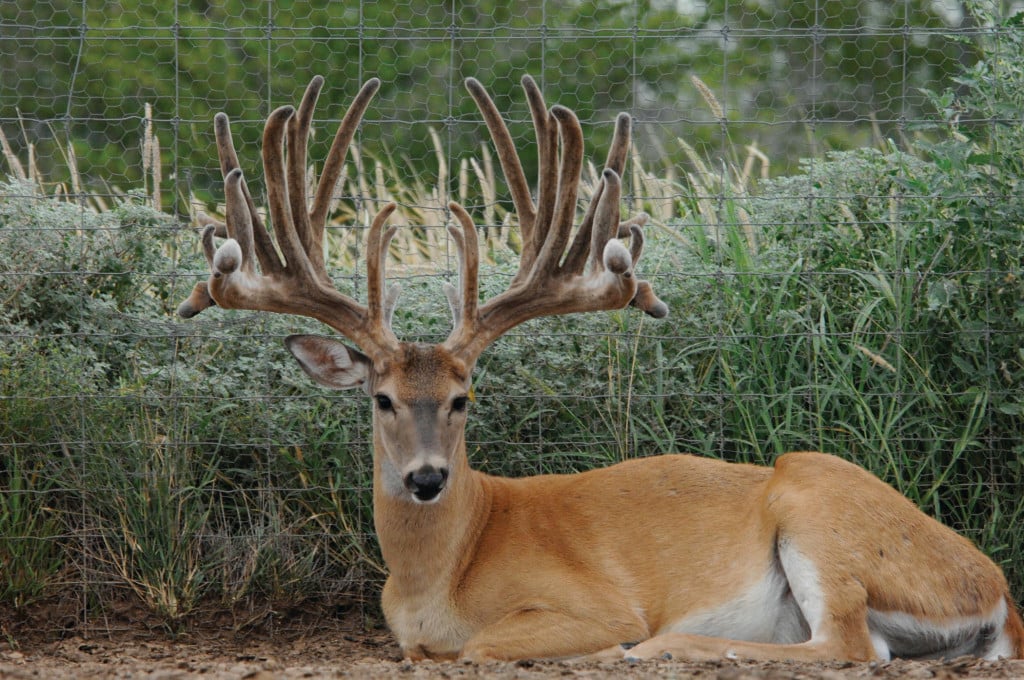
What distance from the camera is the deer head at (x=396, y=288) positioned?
524 centimetres

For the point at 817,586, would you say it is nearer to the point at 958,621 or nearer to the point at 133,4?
the point at 958,621

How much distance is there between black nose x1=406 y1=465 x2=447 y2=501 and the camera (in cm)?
498

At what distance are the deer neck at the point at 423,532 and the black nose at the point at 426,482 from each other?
26 centimetres

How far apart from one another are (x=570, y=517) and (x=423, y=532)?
0.67 m

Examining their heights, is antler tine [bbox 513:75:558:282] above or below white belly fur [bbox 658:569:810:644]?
above

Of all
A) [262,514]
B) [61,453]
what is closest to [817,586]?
[262,514]

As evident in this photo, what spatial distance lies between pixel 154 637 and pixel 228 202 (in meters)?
2.19

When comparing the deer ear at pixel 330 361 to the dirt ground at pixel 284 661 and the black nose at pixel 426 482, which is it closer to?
the black nose at pixel 426 482

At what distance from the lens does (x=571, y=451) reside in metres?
6.72

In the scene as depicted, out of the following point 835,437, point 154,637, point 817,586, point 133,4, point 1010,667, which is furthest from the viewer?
point 133,4

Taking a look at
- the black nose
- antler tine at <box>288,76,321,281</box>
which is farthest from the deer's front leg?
antler tine at <box>288,76,321,281</box>

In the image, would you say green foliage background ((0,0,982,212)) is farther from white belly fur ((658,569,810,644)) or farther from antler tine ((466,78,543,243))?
white belly fur ((658,569,810,644))

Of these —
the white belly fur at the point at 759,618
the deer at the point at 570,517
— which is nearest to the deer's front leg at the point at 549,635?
the deer at the point at 570,517

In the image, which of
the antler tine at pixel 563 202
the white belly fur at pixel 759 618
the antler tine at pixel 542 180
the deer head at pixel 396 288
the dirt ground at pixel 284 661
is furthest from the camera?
the antler tine at pixel 542 180
